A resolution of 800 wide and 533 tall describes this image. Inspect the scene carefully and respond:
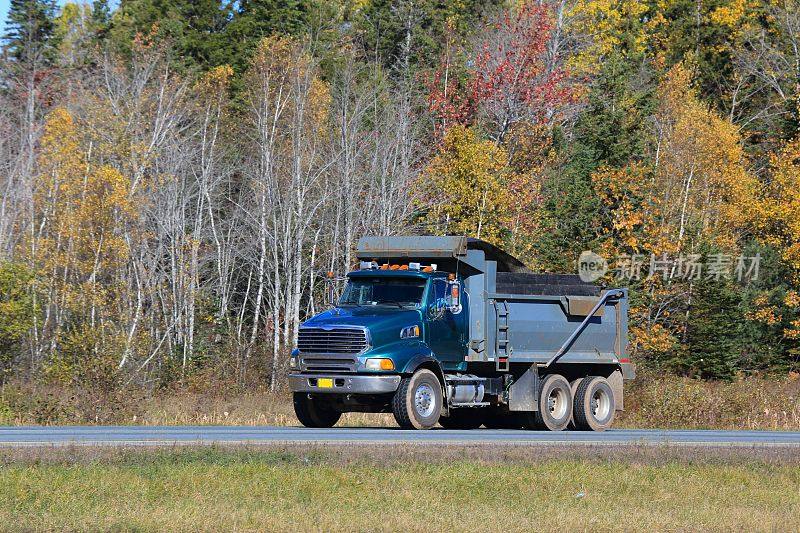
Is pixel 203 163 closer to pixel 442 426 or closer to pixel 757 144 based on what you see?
pixel 442 426

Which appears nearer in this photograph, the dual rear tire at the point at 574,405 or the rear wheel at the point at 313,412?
the rear wheel at the point at 313,412

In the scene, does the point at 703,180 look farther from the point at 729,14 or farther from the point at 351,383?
the point at 351,383

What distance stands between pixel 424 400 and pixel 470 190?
85.3 feet

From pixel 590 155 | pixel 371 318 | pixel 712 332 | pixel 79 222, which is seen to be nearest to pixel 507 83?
pixel 590 155

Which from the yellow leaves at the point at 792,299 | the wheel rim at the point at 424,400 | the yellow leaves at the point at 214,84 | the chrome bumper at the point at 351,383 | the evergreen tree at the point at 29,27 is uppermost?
the evergreen tree at the point at 29,27

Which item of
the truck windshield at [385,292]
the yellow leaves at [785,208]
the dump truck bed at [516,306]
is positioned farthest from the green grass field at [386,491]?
the yellow leaves at [785,208]

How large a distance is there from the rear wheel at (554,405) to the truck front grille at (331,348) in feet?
14.8

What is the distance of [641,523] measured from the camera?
1265 cm

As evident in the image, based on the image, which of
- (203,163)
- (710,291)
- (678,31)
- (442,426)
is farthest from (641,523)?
(678,31)

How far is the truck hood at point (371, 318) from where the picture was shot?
2250 centimetres

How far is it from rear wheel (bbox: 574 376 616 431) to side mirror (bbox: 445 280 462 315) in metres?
3.55

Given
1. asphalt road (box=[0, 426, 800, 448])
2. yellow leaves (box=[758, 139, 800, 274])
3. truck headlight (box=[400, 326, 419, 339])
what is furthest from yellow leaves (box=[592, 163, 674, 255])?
truck headlight (box=[400, 326, 419, 339])

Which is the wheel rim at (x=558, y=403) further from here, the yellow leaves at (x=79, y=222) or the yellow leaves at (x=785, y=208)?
the yellow leaves at (x=785, y=208)

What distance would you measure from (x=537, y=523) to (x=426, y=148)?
4168 centimetres
